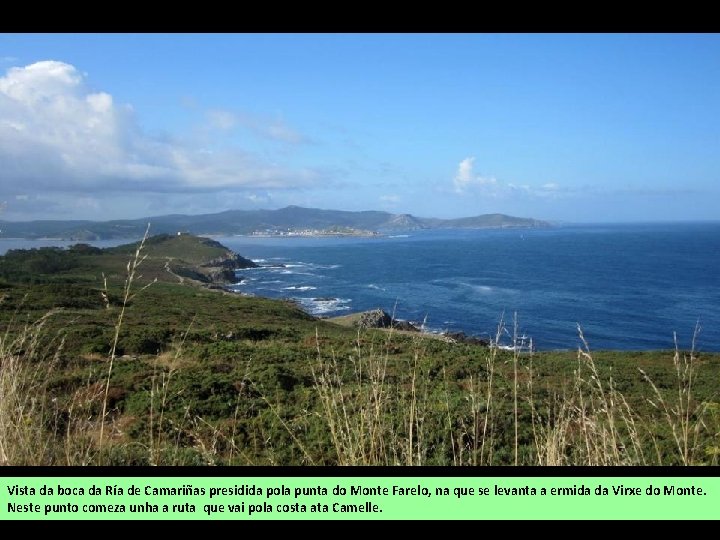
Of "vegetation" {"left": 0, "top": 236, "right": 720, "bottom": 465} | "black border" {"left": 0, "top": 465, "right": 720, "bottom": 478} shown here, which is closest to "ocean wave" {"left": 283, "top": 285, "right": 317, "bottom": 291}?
"vegetation" {"left": 0, "top": 236, "right": 720, "bottom": 465}

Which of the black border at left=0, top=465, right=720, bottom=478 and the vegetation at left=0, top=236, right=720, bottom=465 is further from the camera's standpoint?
the vegetation at left=0, top=236, right=720, bottom=465

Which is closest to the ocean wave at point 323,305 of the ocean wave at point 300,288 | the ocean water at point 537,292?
the ocean water at point 537,292

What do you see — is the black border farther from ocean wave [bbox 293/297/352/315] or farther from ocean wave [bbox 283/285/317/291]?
ocean wave [bbox 283/285/317/291]

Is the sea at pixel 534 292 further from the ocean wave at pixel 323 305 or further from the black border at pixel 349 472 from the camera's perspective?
the black border at pixel 349 472

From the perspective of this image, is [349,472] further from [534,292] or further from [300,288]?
[300,288]
